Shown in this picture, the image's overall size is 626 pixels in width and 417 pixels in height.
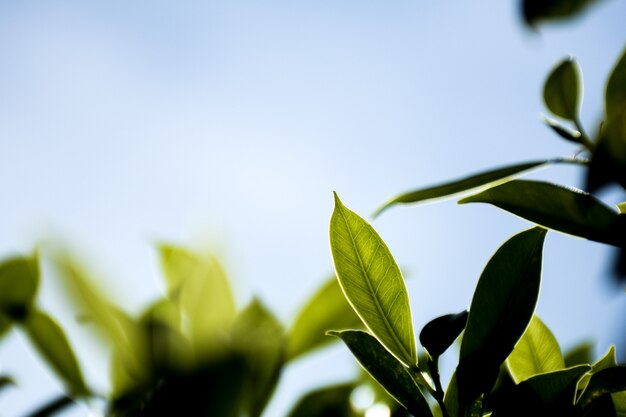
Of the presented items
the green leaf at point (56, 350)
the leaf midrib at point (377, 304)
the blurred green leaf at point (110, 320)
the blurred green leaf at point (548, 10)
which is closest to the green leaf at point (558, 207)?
the leaf midrib at point (377, 304)

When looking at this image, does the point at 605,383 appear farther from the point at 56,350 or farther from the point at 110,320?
the point at 56,350

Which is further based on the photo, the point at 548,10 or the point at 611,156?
the point at 611,156

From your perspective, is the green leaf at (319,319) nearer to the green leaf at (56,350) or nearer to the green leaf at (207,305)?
the green leaf at (207,305)

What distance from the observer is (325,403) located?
2.39 ft

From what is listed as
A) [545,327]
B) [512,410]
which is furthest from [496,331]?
[545,327]

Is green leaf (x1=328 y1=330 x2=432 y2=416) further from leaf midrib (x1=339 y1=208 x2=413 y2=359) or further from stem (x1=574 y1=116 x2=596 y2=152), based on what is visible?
stem (x1=574 y1=116 x2=596 y2=152)

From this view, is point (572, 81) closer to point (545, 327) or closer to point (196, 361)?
point (545, 327)

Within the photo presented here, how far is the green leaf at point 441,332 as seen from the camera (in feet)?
2.02

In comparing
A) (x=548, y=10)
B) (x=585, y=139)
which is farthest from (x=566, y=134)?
(x=548, y=10)

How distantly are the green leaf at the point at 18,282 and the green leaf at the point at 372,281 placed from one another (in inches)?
15.5

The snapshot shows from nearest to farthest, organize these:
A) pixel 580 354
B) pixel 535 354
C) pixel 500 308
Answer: pixel 500 308, pixel 535 354, pixel 580 354

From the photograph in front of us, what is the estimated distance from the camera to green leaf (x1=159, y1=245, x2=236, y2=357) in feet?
1.72

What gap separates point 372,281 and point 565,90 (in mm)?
451

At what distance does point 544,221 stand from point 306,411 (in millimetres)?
378
